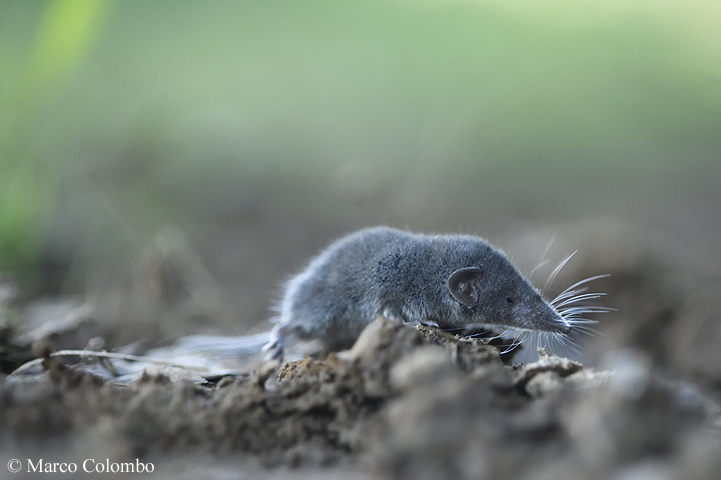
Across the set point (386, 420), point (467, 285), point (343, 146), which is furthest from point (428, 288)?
point (343, 146)

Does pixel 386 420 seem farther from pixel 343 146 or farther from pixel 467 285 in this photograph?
pixel 343 146

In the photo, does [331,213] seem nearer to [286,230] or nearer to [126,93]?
[286,230]

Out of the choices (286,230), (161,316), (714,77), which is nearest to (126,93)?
(286,230)

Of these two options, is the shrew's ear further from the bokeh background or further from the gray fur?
the bokeh background

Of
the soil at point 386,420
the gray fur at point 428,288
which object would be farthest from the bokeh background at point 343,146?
the soil at point 386,420

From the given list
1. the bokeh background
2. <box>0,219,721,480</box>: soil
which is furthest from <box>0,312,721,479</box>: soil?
the bokeh background

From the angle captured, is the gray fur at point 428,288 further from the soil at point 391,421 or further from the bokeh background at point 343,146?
the bokeh background at point 343,146

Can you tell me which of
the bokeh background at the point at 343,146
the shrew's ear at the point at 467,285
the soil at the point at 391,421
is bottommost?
the soil at the point at 391,421

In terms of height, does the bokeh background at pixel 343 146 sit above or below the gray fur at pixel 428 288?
above
